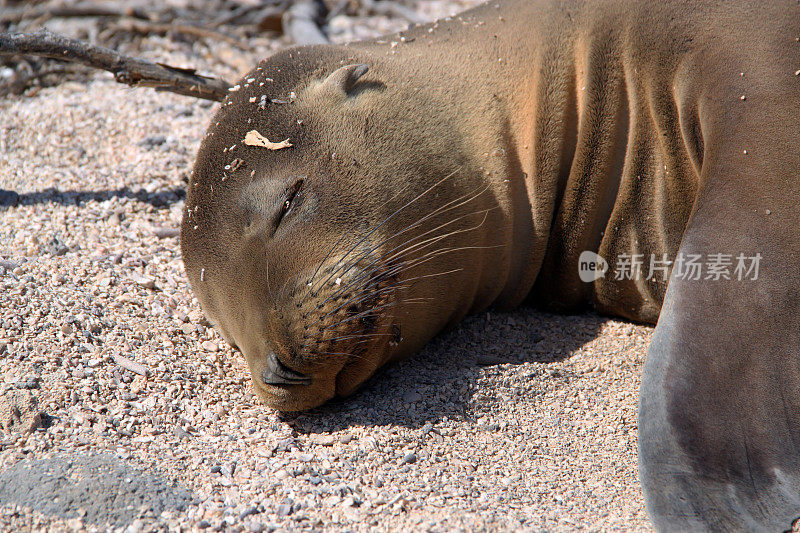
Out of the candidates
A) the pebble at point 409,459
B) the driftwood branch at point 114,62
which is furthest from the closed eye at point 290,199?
the driftwood branch at point 114,62

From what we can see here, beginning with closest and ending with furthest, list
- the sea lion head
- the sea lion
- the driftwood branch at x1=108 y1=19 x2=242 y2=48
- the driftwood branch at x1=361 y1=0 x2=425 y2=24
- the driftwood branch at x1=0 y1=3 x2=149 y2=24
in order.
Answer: the sea lion → the sea lion head → the driftwood branch at x1=108 y1=19 x2=242 y2=48 → the driftwood branch at x1=0 y1=3 x2=149 y2=24 → the driftwood branch at x1=361 y1=0 x2=425 y2=24

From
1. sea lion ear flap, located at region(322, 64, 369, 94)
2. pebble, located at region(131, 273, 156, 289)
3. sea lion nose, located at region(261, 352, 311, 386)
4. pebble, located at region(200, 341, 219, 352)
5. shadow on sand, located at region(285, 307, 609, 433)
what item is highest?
sea lion ear flap, located at region(322, 64, 369, 94)

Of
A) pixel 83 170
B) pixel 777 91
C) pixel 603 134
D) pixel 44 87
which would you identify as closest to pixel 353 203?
pixel 603 134

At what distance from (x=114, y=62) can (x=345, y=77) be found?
1.49m

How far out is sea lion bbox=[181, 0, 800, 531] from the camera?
8.42 ft

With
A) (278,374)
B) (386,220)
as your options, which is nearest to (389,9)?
(386,220)

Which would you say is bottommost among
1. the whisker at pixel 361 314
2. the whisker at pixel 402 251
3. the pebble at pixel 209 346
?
the pebble at pixel 209 346

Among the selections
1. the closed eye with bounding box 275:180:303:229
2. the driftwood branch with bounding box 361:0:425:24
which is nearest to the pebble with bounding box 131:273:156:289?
the closed eye with bounding box 275:180:303:229

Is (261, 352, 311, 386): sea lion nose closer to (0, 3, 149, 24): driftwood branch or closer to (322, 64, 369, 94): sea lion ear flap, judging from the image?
(322, 64, 369, 94): sea lion ear flap

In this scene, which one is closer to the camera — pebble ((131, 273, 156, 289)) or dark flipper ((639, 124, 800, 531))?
dark flipper ((639, 124, 800, 531))

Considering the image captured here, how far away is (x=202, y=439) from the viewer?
2.67 meters

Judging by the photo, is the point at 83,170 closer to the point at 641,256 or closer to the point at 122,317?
the point at 122,317

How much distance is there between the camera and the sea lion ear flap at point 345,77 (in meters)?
3.11

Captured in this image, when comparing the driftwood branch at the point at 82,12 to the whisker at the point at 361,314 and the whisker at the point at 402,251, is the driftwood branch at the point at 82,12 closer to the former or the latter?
the whisker at the point at 402,251
